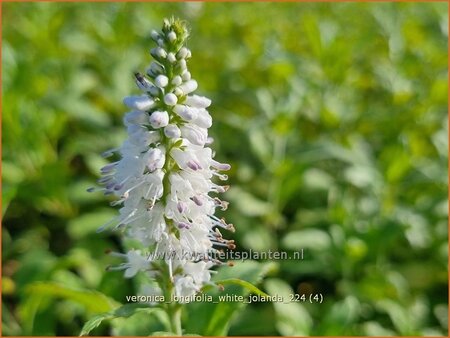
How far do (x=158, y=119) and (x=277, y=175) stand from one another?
2.50 meters

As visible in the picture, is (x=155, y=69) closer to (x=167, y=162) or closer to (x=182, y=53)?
(x=182, y=53)

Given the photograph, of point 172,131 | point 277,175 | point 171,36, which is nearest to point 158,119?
point 172,131

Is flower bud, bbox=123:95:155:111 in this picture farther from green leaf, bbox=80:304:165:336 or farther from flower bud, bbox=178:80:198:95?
green leaf, bbox=80:304:165:336

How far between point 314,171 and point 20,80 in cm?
254

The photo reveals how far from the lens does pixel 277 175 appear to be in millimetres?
4434

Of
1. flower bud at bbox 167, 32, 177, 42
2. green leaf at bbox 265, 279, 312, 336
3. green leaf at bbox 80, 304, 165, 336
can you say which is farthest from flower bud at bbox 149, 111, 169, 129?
green leaf at bbox 265, 279, 312, 336

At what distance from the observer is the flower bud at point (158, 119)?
79.4 inches

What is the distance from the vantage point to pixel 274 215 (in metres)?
4.42

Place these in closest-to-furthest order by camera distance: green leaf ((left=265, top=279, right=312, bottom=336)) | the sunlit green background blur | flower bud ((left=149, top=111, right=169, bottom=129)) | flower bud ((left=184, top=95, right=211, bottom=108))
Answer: flower bud ((left=149, top=111, right=169, bottom=129)), flower bud ((left=184, top=95, right=211, bottom=108)), green leaf ((left=265, top=279, right=312, bottom=336)), the sunlit green background blur

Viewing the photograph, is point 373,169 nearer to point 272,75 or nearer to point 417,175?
point 417,175

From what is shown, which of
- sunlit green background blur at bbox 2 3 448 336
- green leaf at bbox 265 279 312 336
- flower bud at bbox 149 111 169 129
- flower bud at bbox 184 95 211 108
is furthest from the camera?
sunlit green background blur at bbox 2 3 448 336

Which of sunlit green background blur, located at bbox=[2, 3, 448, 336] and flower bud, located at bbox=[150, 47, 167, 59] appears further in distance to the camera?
sunlit green background blur, located at bbox=[2, 3, 448, 336]

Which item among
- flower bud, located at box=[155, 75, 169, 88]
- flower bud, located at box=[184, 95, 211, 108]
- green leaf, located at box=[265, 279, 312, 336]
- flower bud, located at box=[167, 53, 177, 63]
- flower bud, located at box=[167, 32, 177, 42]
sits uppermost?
flower bud, located at box=[167, 32, 177, 42]

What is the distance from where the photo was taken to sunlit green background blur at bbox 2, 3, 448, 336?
371cm
